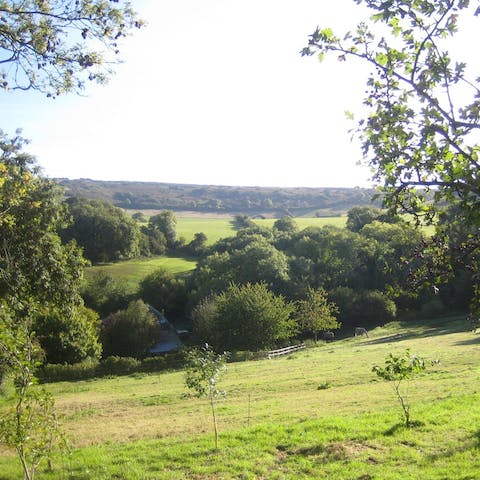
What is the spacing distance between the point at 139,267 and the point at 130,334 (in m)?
28.8

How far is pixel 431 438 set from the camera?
36.9 ft

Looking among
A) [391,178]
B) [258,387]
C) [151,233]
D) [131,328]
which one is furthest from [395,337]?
[151,233]

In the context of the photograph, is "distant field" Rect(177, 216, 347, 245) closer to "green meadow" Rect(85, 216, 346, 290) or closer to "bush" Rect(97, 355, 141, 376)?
"green meadow" Rect(85, 216, 346, 290)

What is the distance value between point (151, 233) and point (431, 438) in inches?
3374

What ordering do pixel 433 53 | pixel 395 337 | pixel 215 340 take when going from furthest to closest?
pixel 215 340
pixel 395 337
pixel 433 53

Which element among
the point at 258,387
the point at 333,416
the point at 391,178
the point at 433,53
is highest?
the point at 433,53

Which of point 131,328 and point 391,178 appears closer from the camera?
point 391,178

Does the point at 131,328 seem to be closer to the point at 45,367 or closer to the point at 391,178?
the point at 45,367

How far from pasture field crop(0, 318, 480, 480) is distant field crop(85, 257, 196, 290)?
Result: 49164 millimetres

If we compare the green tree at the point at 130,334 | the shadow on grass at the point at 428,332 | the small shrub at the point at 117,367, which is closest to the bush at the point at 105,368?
the small shrub at the point at 117,367

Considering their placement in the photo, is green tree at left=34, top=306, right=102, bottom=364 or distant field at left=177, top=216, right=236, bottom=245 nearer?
green tree at left=34, top=306, right=102, bottom=364

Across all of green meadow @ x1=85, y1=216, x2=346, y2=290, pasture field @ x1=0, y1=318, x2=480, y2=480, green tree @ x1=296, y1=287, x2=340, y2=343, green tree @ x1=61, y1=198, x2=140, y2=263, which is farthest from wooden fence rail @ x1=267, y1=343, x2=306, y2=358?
green tree @ x1=61, y1=198, x2=140, y2=263

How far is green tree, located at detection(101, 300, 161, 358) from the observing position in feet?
166

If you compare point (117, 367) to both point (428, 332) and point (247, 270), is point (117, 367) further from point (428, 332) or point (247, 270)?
point (428, 332)
